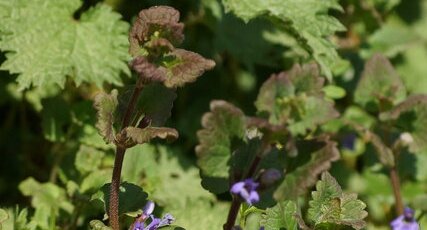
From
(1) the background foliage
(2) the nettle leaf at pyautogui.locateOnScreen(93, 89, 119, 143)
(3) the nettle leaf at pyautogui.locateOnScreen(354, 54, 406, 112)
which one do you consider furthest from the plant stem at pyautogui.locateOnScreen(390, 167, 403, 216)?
(2) the nettle leaf at pyautogui.locateOnScreen(93, 89, 119, 143)

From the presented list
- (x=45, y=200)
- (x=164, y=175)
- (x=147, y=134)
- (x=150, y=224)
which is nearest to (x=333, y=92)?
(x=164, y=175)

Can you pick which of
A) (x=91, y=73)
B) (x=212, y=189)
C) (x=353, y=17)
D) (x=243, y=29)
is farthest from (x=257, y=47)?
(x=212, y=189)

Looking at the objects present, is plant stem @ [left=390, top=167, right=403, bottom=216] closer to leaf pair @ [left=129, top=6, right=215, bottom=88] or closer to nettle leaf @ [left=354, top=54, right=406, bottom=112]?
nettle leaf @ [left=354, top=54, right=406, bottom=112]

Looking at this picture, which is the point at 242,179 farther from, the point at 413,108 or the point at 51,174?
the point at 51,174

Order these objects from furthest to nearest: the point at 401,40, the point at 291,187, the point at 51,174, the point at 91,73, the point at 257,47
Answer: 1. the point at 401,40
2. the point at 257,47
3. the point at 51,174
4. the point at 91,73
5. the point at 291,187

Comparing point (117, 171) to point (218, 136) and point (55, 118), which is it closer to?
point (218, 136)

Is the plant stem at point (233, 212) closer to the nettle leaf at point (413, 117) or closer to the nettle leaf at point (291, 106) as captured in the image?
the nettle leaf at point (291, 106)
